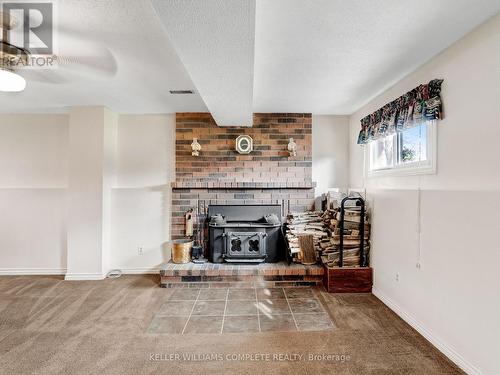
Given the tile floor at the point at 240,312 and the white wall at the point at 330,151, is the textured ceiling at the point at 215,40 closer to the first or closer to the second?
the white wall at the point at 330,151

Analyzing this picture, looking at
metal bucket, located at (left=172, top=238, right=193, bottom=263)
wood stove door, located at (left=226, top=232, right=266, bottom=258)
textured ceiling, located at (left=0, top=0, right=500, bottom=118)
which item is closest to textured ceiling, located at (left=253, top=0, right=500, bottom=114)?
textured ceiling, located at (left=0, top=0, right=500, bottom=118)

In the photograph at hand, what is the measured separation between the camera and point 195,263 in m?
3.73

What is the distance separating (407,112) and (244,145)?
2177 mm

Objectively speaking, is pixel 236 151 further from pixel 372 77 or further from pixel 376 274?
pixel 376 274

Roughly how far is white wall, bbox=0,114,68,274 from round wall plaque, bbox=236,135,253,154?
8.55 feet

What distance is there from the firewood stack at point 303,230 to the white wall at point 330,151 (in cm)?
48

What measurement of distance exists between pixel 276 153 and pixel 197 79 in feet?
6.74

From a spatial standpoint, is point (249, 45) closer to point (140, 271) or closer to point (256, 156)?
point (256, 156)

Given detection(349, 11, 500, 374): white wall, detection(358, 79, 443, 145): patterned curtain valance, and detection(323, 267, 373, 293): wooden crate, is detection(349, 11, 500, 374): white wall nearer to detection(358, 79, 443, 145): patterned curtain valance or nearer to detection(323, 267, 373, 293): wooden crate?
detection(358, 79, 443, 145): patterned curtain valance

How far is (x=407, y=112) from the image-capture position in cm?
255

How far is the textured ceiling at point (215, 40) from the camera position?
140cm

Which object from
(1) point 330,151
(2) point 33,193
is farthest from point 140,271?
(1) point 330,151

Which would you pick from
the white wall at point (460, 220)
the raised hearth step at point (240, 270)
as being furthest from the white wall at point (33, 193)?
the white wall at point (460, 220)

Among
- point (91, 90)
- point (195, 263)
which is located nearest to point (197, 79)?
point (91, 90)
